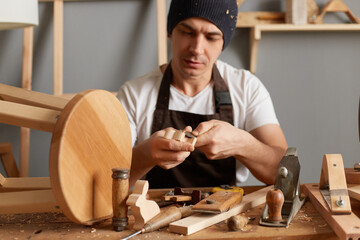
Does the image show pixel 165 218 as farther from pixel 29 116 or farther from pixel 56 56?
pixel 56 56

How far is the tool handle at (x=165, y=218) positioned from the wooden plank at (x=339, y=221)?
39cm

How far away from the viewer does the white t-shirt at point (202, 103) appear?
7.16 feet

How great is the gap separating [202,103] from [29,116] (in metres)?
1.15

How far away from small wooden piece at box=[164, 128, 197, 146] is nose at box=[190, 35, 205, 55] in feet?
1.84

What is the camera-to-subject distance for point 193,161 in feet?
7.13

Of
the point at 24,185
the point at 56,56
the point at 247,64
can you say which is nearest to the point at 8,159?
the point at 56,56

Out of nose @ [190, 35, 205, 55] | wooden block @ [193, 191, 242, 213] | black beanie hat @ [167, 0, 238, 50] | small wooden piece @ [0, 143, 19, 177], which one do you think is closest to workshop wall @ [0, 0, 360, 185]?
small wooden piece @ [0, 143, 19, 177]

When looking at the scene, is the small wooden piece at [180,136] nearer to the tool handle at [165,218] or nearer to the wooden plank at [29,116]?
the tool handle at [165,218]

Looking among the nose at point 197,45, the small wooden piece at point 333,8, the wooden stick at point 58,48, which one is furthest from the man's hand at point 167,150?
the small wooden piece at point 333,8

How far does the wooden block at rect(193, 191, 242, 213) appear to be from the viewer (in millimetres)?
1258

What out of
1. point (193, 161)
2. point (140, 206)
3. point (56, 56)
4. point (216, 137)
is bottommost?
point (193, 161)

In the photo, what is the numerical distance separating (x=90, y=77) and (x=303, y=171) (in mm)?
1741

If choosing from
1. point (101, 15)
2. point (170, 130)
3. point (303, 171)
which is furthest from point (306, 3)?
point (170, 130)

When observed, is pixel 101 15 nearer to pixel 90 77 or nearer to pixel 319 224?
pixel 90 77
